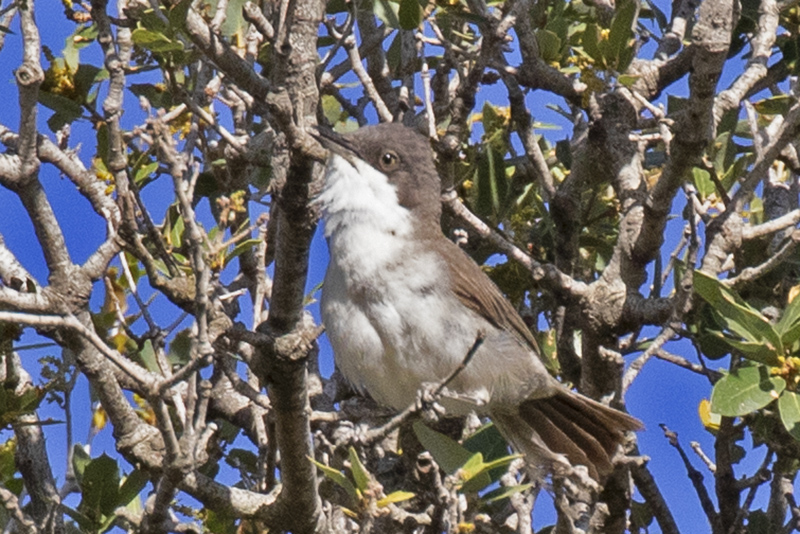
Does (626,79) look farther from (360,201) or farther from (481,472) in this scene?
(481,472)

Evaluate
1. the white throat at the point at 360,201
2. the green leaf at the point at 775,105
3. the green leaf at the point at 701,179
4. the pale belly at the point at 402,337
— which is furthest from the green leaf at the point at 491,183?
the green leaf at the point at 775,105

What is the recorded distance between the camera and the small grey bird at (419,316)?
164 inches

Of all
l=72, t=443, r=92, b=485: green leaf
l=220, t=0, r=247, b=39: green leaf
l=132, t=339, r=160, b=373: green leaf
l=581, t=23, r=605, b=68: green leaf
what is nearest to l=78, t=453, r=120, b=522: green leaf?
l=72, t=443, r=92, b=485: green leaf

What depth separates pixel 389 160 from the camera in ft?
14.7

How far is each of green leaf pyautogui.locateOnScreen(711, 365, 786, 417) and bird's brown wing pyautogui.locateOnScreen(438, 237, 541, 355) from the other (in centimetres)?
105

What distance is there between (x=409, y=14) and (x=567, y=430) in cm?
176

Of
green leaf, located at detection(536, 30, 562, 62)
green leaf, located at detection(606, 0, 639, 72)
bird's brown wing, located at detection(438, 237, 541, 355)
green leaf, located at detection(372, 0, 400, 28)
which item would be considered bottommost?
bird's brown wing, located at detection(438, 237, 541, 355)

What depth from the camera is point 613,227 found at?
518cm

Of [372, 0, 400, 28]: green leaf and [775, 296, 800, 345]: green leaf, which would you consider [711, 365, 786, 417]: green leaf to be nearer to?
[775, 296, 800, 345]: green leaf

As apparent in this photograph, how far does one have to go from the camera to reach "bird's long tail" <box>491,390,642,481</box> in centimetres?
430

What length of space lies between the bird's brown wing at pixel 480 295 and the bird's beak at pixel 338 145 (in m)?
0.50

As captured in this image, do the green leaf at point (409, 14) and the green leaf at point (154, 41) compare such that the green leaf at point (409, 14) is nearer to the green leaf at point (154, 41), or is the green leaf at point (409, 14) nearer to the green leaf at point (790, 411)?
the green leaf at point (154, 41)

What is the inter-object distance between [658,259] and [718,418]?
677 millimetres

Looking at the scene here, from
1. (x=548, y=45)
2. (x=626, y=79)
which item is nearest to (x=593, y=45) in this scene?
(x=626, y=79)
